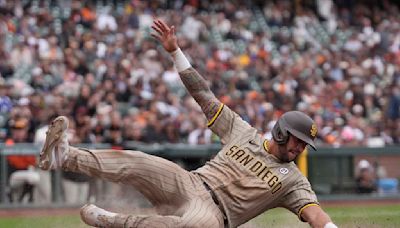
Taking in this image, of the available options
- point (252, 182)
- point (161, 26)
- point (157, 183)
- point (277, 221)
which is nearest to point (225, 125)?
point (252, 182)

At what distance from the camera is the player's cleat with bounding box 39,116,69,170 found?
314 inches

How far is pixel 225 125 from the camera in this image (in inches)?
343

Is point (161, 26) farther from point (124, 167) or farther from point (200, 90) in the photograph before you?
point (124, 167)

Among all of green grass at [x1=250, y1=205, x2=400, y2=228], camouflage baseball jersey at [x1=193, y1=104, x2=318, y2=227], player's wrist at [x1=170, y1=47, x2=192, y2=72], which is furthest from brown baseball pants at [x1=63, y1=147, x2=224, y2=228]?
green grass at [x1=250, y1=205, x2=400, y2=228]

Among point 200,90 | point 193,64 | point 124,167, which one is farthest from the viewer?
point 193,64

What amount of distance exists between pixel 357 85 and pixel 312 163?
603 centimetres

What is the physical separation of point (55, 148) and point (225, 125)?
1.58 m

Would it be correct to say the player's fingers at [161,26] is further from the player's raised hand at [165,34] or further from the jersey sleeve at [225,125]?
the jersey sleeve at [225,125]

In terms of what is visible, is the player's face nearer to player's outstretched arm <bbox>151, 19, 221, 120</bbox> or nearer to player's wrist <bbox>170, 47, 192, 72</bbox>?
player's outstretched arm <bbox>151, 19, 221, 120</bbox>

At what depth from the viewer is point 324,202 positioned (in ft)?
55.7

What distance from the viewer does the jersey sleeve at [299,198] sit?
27.2ft

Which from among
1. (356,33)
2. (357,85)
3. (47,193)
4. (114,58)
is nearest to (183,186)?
(47,193)

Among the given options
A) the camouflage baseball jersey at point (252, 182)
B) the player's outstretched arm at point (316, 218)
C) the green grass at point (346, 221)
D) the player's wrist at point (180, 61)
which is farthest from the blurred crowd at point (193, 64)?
the player's outstretched arm at point (316, 218)

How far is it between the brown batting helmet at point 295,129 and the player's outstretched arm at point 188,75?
691 millimetres
